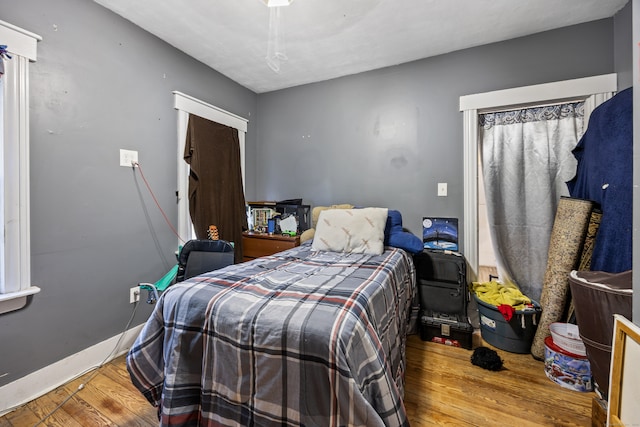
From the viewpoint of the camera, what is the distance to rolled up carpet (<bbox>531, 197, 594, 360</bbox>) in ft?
5.77

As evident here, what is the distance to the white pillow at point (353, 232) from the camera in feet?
6.79

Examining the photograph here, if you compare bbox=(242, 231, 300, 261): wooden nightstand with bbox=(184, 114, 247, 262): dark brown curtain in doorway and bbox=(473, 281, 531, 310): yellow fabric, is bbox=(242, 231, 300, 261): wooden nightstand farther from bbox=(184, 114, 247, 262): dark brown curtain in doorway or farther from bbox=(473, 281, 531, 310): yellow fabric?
bbox=(473, 281, 531, 310): yellow fabric

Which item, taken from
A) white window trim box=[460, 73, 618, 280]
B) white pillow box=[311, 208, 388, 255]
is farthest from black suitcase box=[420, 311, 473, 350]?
white pillow box=[311, 208, 388, 255]

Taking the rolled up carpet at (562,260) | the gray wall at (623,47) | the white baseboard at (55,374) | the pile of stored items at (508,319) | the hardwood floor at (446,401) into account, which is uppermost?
the gray wall at (623,47)

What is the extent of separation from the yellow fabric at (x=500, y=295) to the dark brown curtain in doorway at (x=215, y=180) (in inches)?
97.0

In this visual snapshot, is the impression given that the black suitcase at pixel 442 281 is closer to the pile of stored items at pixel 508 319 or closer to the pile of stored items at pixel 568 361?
the pile of stored items at pixel 508 319

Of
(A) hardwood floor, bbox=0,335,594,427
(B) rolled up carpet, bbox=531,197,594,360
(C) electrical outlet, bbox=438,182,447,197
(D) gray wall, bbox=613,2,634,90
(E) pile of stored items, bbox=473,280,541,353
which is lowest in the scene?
(A) hardwood floor, bbox=0,335,594,427

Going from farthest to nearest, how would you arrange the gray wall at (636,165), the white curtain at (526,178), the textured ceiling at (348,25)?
1. the white curtain at (526,178)
2. the textured ceiling at (348,25)
3. the gray wall at (636,165)

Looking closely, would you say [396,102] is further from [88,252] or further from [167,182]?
[88,252]

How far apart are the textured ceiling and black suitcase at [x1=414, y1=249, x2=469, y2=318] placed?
189 cm

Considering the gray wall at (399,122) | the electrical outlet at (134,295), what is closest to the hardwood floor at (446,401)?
the electrical outlet at (134,295)

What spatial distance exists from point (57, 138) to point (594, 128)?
3.64 meters

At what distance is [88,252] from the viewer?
5.94ft

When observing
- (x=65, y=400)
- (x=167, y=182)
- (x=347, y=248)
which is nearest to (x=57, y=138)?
(x=167, y=182)
